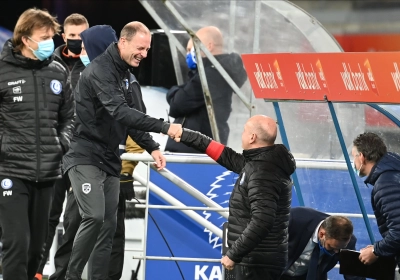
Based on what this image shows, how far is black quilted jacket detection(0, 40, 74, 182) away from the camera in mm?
7867

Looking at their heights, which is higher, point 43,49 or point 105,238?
point 43,49

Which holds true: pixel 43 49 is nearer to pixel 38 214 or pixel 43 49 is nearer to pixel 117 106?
pixel 117 106

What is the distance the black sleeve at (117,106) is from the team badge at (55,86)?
531 mm

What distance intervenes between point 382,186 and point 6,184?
2708mm

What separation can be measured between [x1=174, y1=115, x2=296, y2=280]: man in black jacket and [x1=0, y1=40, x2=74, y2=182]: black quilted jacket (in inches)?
62.1

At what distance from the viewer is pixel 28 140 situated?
791cm

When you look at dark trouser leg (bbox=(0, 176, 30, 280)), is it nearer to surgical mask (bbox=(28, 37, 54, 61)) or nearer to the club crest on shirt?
the club crest on shirt

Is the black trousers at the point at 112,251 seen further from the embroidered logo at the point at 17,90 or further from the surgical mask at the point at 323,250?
the surgical mask at the point at 323,250

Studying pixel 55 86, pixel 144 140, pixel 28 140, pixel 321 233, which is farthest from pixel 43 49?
pixel 321 233

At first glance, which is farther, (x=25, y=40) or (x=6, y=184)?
(x=25, y=40)

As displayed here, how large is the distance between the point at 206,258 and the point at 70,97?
5.74 ft

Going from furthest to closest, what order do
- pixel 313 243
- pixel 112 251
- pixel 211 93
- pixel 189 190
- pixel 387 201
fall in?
1. pixel 211 93
2. pixel 112 251
3. pixel 189 190
4. pixel 313 243
5. pixel 387 201

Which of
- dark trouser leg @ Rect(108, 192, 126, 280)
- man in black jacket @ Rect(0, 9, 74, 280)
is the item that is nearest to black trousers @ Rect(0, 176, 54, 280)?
man in black jacket @ Rect(0, 9, 74, 280)

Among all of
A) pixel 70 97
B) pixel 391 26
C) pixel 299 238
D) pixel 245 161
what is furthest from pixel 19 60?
pixel 391 26
